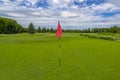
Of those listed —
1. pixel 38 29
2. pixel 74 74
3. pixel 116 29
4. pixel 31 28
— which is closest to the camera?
pixel 74 74

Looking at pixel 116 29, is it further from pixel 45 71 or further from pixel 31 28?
pixel 45 71

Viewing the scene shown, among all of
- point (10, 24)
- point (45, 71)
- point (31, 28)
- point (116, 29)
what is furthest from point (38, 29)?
point (45, 71)

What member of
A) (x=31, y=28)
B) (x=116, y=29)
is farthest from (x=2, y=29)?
(x=116, y=29)

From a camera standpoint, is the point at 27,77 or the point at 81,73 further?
the point at 81,73

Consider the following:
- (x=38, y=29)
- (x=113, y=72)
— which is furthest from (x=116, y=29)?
(x=113, y=72)

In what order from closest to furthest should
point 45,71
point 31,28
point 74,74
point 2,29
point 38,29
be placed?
1. point 74,74
2. point 45,71
3. point 2,29
4. point 31,28
5. point 38,29

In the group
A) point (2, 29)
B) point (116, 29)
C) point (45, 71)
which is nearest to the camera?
point (45, 71)

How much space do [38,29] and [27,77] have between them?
102476 mm

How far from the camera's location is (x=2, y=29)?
7194 centimetres

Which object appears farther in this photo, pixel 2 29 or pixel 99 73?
pixel 2 29

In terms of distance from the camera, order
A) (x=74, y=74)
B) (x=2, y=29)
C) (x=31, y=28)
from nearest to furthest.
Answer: (x=74, y=74)
(x=2, y=29)
(x=31, y=28)

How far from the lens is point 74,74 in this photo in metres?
7.33

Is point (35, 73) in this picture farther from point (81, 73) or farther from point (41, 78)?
point (81, 73)

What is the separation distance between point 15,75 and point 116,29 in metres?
100.0
